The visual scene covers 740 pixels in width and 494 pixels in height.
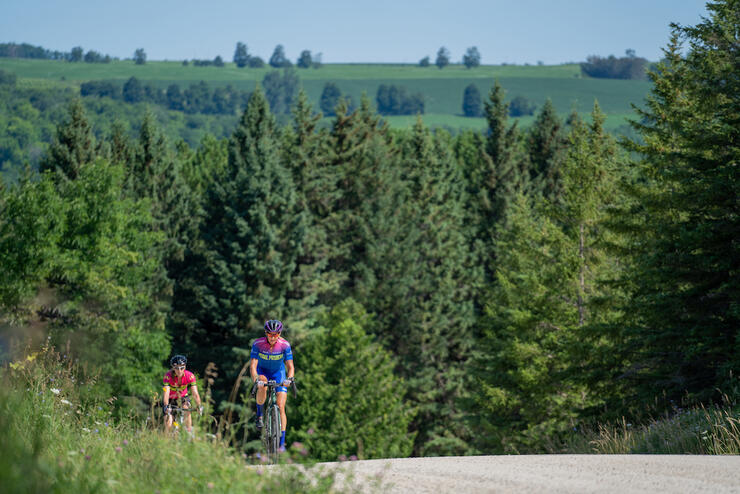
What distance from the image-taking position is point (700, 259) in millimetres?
15281

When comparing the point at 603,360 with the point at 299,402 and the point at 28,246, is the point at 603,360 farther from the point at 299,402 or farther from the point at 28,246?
the point at 28,246

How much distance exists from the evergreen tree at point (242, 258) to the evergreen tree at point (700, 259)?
999 inches

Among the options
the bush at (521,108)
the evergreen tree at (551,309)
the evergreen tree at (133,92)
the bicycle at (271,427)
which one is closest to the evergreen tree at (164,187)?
the evergreen tree at (551,309)

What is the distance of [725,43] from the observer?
16.8m

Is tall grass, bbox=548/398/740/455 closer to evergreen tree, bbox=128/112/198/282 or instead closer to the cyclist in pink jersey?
the cyclist in pink jersey

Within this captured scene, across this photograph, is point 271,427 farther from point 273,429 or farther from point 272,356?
point 272,356

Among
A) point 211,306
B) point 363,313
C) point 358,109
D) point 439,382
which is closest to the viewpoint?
point 211,306

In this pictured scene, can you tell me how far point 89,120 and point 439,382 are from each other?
24018mm

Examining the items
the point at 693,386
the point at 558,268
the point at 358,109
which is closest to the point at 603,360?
the point at 693,386

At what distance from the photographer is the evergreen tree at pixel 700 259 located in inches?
590

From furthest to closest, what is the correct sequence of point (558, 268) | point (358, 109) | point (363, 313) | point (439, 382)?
point (358, 109) → point (439, 382) → point (363, 313) → point (558, 268)

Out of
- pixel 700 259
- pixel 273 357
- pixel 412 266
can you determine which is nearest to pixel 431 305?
pixel 412 266

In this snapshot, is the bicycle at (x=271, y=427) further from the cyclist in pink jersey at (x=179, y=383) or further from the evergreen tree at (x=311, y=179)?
the evergreen tree at (x=311, y=179)

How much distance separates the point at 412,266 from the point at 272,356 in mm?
39382
